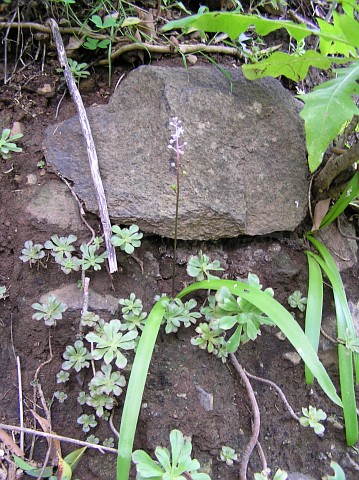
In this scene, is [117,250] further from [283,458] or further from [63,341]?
[283,458]

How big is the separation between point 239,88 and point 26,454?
6.23 ft

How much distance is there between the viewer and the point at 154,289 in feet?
5.85

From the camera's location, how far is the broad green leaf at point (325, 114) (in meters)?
1.55

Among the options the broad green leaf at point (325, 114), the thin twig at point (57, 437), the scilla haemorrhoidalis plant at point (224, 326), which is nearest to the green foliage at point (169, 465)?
the scilla haemorrhoidalis plant at point (224, 326)

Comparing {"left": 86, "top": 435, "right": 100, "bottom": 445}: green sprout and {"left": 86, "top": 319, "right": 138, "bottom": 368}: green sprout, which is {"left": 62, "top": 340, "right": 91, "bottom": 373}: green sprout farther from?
{"left": 86, "top": 435, "right": 100, "bottom": 445}: green sprout

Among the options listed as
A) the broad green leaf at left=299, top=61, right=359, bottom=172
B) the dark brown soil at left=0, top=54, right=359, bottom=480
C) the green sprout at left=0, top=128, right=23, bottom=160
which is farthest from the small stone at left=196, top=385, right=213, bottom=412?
the green sprout at left=0, top=128, right=23, bottom=160

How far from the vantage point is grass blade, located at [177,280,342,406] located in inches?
52.8

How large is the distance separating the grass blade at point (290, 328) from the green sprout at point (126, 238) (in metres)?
0.44

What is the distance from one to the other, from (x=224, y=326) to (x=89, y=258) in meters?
0.63

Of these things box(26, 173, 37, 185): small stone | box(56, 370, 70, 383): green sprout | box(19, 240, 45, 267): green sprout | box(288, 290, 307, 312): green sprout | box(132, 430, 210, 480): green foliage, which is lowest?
box(56, 370, 70, 383): green sprout

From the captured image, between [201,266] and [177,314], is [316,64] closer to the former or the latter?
[201,266]

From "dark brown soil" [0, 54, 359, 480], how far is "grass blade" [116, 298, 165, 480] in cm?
21

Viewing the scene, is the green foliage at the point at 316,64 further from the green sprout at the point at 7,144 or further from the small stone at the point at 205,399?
the small stone at the point at 205,399

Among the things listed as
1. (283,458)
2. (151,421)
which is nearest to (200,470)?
(151,421)
